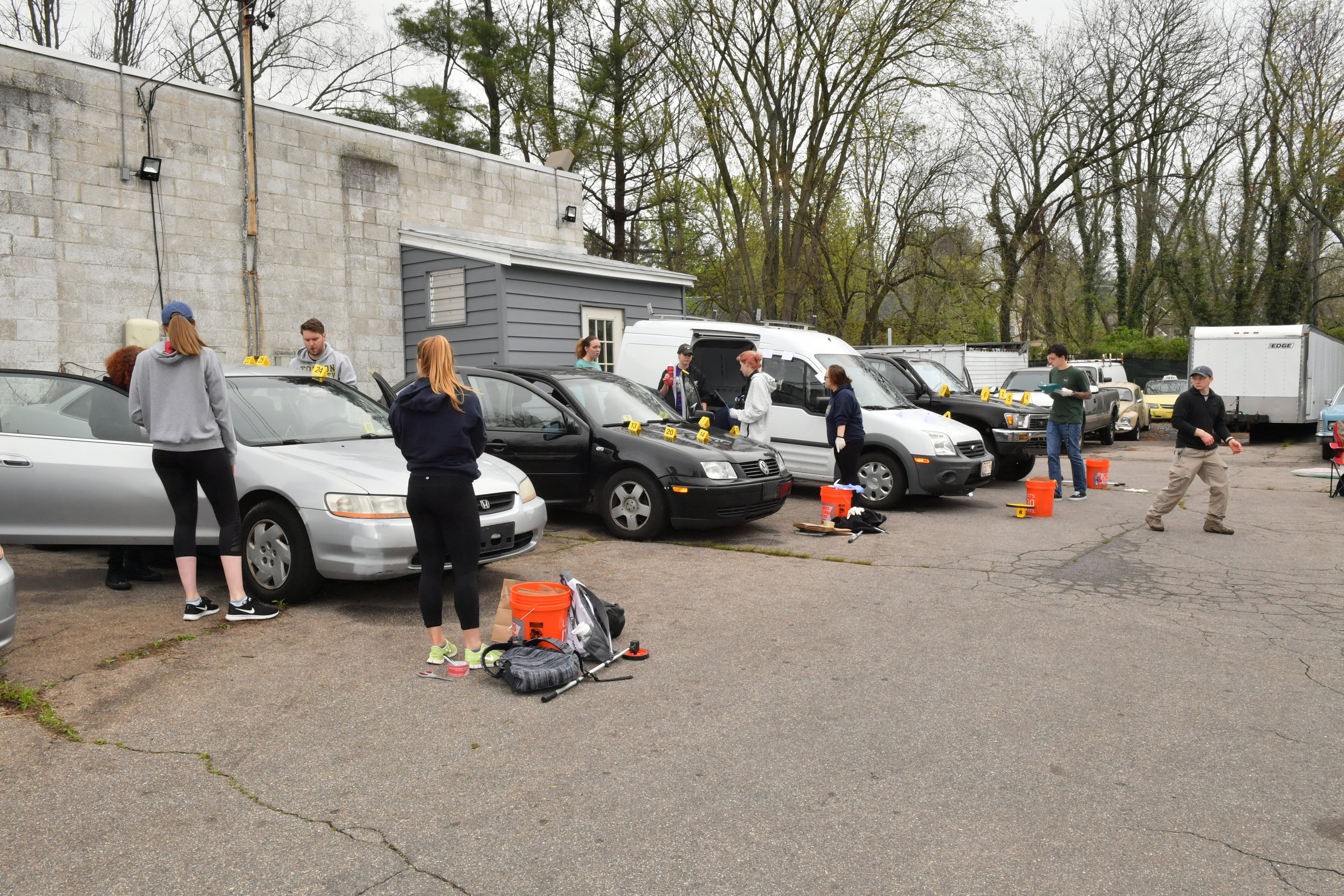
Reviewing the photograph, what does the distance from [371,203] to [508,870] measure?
13193mm

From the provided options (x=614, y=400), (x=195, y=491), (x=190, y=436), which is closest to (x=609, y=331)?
(x=614, y=400)

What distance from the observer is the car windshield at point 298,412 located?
674 cm

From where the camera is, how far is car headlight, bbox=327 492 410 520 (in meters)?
5.93

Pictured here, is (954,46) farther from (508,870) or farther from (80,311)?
(508,870)

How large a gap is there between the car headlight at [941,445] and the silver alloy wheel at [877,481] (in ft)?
1.86

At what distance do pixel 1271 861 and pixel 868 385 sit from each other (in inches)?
350

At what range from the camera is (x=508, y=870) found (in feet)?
10.0

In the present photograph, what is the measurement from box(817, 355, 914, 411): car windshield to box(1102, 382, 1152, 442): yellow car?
1209 cm

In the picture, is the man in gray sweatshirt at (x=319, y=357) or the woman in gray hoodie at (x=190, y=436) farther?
the man in gray sweatshirt at (x=319, y=357)

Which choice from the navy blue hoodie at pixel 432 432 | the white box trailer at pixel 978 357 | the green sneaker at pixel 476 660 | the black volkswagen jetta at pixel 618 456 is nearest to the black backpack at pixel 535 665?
the green sneaker at pixel 476 660

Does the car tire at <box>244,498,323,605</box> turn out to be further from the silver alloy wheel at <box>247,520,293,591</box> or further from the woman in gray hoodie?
the woman in gray hoodie

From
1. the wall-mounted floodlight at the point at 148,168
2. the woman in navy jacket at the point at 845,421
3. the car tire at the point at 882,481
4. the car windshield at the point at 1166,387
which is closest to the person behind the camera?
the woman in navy jacket at the point at 845,421

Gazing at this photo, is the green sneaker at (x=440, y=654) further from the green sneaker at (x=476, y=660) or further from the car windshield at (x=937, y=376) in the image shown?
the car windshield at (x=937, y=376)

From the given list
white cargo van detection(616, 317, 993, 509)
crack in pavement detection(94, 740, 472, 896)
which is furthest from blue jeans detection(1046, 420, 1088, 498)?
crack in pavement detection(94, 740, 472, 896)
